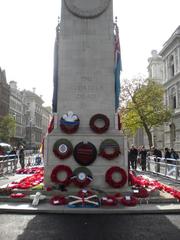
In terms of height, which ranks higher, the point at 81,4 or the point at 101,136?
the point at 81,4

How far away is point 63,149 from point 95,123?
160 cm

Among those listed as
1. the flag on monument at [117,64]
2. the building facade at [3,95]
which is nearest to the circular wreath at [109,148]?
the flag on monument at [117,64]

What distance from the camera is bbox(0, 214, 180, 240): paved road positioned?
23.6 feet

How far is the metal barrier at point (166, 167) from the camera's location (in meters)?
18.7

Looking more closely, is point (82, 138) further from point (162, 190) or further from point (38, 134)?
point (38, 134)

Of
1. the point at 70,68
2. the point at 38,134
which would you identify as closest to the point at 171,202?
the point at 70,68

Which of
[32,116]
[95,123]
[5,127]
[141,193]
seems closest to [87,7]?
[95,123]

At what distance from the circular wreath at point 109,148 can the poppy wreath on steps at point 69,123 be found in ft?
3.95

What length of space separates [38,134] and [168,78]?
79273mm

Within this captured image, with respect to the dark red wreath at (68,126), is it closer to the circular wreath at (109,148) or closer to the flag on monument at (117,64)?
the circular wreath at (109,148)

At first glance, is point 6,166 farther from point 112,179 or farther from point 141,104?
point 141,104

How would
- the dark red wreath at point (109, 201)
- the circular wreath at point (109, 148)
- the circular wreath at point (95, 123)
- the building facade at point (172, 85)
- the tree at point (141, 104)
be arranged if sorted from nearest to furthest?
the dark red wreath at point (109, 201) → the circular wreath at point (109, 148) → the circular wreath at point (95, 123) → the tree at point (141, 104) → the building facade at point (172, 85)

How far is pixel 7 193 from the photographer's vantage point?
11.3 meters

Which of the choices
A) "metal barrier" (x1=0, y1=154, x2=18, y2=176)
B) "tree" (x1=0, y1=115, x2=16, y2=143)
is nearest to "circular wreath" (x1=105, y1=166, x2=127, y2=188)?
"metal barrier" (x1=0, y1=154, x2=18, y2=176)
